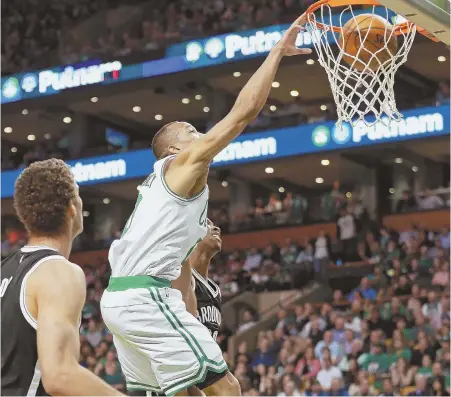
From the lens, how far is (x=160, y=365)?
451 centimetres

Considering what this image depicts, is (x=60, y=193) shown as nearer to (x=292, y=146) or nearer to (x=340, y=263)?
(x=340, y=263)

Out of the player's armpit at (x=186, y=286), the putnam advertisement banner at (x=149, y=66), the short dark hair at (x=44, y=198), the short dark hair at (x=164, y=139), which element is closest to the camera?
the short dark hair at (x=44, y=198)

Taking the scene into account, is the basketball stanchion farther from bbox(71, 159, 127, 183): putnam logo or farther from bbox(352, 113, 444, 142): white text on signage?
bbox(71, 159, 127, 183): putnam logo

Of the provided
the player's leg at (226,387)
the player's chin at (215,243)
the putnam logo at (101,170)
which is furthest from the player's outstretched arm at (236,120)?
Answer: the putnam logo at (101,170)

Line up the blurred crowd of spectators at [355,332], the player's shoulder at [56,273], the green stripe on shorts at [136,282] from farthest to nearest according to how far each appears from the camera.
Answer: the blurred crowd of spectators at [355,332] < the green stripe on shorts at [136,282] < the player's shoulder at [56,273]

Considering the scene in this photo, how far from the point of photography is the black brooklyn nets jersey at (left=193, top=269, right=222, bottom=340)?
5.86m

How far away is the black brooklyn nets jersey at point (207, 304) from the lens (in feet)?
19.2

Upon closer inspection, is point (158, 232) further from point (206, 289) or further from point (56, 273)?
point (206, 289)

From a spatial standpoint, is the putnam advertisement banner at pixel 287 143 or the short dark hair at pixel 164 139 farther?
the putnam advertisement banner at pixel 287 143

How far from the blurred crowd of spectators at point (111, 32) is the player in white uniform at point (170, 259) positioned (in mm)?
15172

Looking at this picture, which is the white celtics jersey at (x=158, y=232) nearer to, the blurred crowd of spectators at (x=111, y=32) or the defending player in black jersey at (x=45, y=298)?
the defending player in black jersey at (x=45, y=298)

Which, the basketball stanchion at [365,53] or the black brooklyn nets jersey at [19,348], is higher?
the basketball stanchion at [365,53]

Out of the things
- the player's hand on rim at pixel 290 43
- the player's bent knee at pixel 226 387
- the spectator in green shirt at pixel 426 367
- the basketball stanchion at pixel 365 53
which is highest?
the basketball stanchion at pixel 365 53

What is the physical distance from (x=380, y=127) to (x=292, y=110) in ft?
7.70
